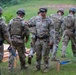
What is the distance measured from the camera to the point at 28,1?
42.7 meters

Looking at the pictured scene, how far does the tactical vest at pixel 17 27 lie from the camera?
1011cm

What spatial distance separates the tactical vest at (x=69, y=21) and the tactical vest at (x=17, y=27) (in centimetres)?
267

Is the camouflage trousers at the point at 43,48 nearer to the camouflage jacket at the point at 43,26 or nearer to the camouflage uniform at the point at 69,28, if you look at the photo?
the camouflage jacket at the point at 43,26

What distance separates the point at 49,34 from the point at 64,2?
30.3 m

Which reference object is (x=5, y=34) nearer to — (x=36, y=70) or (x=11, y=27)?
(x=11, y=27)

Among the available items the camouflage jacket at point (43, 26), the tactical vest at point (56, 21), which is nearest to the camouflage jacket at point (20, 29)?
the camouflage jacket at point (43, 26)

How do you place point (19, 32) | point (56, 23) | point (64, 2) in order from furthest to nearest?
point (64, 2)
point (56, 23)
point (19, 32)

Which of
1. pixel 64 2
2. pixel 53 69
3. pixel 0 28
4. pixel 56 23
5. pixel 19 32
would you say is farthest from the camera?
pixel 64 2

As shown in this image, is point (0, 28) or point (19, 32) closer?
point (0, 28)

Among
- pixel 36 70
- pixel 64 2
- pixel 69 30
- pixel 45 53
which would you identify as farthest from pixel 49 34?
pixel 64 2

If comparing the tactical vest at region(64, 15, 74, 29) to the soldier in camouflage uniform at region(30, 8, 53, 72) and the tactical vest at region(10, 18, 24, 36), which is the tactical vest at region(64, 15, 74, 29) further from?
the tactical vest at region(10, 18, 24, 36)

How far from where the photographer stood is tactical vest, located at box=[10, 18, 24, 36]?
10109 millimetres

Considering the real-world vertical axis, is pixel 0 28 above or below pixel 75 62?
above

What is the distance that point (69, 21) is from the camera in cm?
1228
